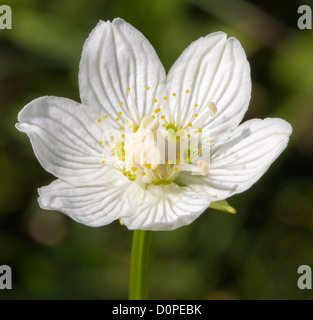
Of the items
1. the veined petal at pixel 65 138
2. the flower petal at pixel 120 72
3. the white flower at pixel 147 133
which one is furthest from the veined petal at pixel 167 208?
the flower petal at pixel 120 72

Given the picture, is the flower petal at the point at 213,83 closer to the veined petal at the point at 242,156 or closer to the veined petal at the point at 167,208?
the veined petal at the point at 242,156

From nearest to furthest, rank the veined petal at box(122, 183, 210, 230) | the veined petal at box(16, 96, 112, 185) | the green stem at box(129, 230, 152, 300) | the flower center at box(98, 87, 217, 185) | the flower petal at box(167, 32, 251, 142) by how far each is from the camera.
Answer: the veined petal at box(122, 183, 210, 230), the green stem at box(129, 230, 152, 300), the veined petal at box(16, 96, 112, 185), the flower center at box(98, 87, 217, 185), the flower petal at box(167, 32, 251, 142)

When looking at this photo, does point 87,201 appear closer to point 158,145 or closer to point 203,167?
point 158,145

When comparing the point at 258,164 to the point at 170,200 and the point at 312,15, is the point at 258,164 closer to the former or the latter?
the point at 170,200

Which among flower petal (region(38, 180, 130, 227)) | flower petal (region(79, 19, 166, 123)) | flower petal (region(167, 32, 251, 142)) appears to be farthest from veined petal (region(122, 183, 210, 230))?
flower petal (region(79, 19, 166, 123))

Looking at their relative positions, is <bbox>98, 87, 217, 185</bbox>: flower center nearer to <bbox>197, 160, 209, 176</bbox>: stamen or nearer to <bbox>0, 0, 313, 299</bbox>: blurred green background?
<bbox>197, 160, 209, 176</bbox>: stamen

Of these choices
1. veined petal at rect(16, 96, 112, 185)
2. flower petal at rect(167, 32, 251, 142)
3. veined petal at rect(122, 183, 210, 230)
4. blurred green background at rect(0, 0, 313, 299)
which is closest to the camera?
veined petal at rect(122, 183, 210, 230)
